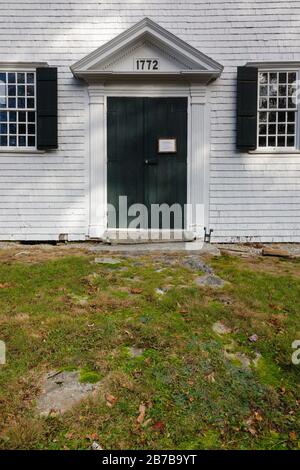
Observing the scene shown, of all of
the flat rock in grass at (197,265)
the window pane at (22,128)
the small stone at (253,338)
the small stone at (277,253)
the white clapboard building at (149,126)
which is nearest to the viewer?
the small stone at (253,338)

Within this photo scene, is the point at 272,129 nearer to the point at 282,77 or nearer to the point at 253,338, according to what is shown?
the point at 282,77

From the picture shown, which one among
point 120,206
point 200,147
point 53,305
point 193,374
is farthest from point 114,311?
point 200,147

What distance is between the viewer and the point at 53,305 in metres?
4.83

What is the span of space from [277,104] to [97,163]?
11.1ft

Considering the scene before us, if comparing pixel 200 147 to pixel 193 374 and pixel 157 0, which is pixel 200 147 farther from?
pixel 193 374

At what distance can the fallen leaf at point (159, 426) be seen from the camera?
3027 mm

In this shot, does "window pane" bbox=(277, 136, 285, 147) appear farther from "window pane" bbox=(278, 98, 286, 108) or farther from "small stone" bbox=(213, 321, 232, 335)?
"small stone" bbox=(213, 321, 232, 335)

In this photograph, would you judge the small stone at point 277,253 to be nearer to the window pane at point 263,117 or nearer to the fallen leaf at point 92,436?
the window pane at point 263,117

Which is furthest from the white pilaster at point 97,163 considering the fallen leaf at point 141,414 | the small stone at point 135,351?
the fallen leaf at point 141,414

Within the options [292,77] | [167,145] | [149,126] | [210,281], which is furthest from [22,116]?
[292,77]

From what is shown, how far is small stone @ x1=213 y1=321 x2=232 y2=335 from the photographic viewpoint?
435cm

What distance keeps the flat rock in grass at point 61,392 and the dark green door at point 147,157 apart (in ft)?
16.2

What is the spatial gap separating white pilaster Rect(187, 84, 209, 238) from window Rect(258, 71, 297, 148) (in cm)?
102

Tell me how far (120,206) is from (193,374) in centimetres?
500
